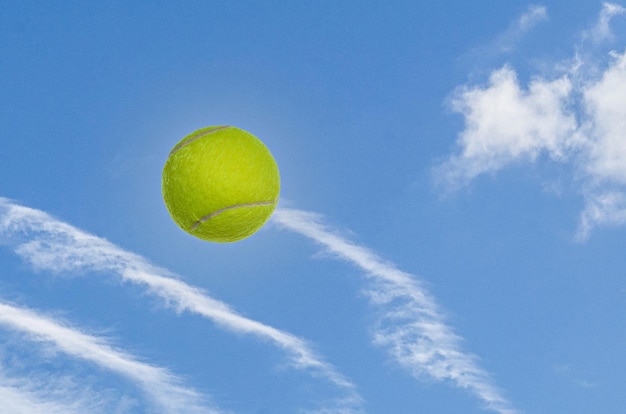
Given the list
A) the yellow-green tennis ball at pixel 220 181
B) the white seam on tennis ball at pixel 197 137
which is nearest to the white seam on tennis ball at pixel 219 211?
the yellow-green tennis ball at pixel 220 181

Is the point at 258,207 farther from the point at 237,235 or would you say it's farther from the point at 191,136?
the point at 191,136

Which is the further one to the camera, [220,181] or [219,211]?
[219,211]

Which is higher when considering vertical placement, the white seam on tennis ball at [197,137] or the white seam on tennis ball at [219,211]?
the white seam on tennis ball at [197,137]

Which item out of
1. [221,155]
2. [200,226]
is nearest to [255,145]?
[221,155]

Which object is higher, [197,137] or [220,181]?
[197,137]

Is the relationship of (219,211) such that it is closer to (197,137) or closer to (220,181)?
(220,181)

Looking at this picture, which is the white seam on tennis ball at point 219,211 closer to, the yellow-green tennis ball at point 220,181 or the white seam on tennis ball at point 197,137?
the yellow-green tennis ball at point 220,181

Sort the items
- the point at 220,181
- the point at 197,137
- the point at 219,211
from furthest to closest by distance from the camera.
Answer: the point at 197,137, the point at 219,211, the point at 220,181

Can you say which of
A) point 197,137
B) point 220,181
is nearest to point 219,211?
point 220,181
